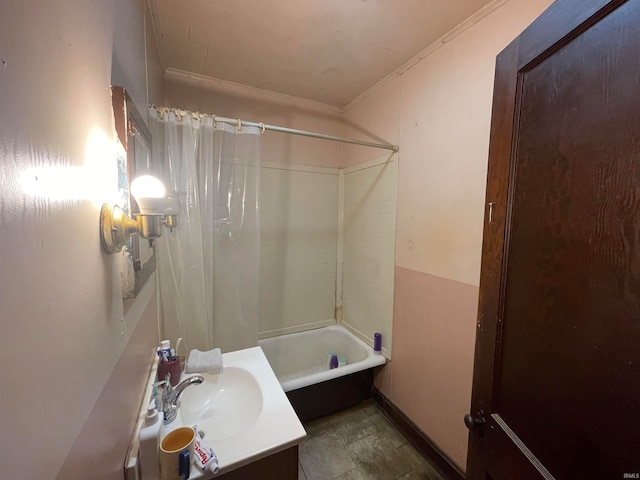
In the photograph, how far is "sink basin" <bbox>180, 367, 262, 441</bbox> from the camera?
110 centimetres

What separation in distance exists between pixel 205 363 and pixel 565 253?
1381 millimetres

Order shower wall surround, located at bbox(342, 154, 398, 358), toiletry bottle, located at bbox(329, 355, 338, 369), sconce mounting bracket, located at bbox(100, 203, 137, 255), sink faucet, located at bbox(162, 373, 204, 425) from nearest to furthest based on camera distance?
sconce mounting bracket, located at bbox(100, 203, 137, 255) → sink faucet, located at bbox(162, 373, 204, 425) → shower wall surround, located at bbox(342, 154, 398, 358) → toiletry bottle, located at bbox(329, 355, 338, 369)

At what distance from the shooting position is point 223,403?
1.22 meters

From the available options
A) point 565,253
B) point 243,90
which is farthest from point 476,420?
point 243,90

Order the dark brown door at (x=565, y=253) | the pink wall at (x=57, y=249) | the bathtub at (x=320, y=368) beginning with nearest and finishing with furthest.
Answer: the pink wall at (x=57, y=249) < the dark brown door at (x=565, y=253) < the bathtub at (x=320, y=368)

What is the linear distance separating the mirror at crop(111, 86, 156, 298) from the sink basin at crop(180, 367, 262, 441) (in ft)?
2.12

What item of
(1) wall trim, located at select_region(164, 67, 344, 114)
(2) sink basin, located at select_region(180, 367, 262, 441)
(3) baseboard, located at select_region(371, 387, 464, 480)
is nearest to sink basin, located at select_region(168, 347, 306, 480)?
(2) sink basin, located at select_region(180, 367, 262, 441)

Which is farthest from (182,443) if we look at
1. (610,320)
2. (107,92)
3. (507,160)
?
(507,160)

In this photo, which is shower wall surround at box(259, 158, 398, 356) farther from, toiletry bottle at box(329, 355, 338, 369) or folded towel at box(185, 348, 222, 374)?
folded towel at box(185, 348, 222, 374)

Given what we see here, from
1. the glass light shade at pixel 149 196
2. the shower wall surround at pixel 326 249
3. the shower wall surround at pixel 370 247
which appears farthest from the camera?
the shower wall surround at pixel 326 249

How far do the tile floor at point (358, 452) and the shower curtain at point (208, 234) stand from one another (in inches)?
29.7

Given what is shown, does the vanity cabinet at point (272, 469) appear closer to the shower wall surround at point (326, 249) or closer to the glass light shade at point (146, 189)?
the glass light shade at point (146, 189)

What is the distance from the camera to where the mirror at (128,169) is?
2.33ft

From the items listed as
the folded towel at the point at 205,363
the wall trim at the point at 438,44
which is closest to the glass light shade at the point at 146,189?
the folded towel at the point at 205,363
